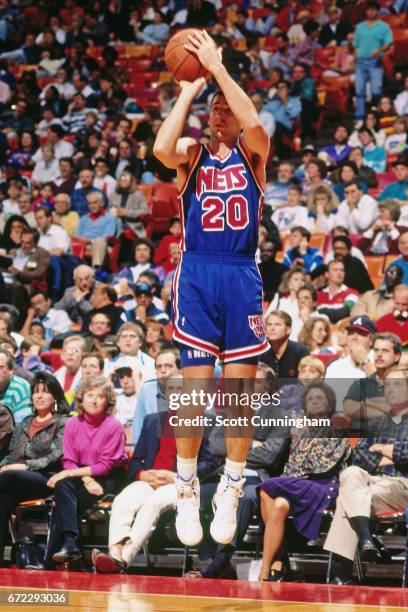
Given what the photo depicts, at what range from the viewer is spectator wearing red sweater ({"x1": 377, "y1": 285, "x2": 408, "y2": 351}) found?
920cm

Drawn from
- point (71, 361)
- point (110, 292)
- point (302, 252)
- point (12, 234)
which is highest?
point (12, 234)

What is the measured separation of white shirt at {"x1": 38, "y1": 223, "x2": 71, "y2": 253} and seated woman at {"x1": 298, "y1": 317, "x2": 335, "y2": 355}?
185 inches

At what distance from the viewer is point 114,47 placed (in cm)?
1959

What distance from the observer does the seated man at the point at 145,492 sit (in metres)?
7.28

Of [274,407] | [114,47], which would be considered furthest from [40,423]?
[114,47]

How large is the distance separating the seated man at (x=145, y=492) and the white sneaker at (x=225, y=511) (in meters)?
1.73

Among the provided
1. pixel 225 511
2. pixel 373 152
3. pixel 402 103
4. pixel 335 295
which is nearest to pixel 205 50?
pixel 225 511

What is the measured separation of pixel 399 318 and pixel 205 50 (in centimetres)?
447

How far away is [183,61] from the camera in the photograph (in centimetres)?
536

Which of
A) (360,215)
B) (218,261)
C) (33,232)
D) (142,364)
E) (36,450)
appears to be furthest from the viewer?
(33,232)

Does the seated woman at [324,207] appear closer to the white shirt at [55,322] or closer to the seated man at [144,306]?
the seated man at [144,306]

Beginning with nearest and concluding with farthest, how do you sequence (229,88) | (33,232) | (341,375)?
1. (229,88)
2. (341,375)
3. (33,232)

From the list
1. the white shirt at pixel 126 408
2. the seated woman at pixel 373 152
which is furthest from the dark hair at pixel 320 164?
the white shirt at pixel 126 408

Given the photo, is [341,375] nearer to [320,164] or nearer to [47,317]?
[47,317]
